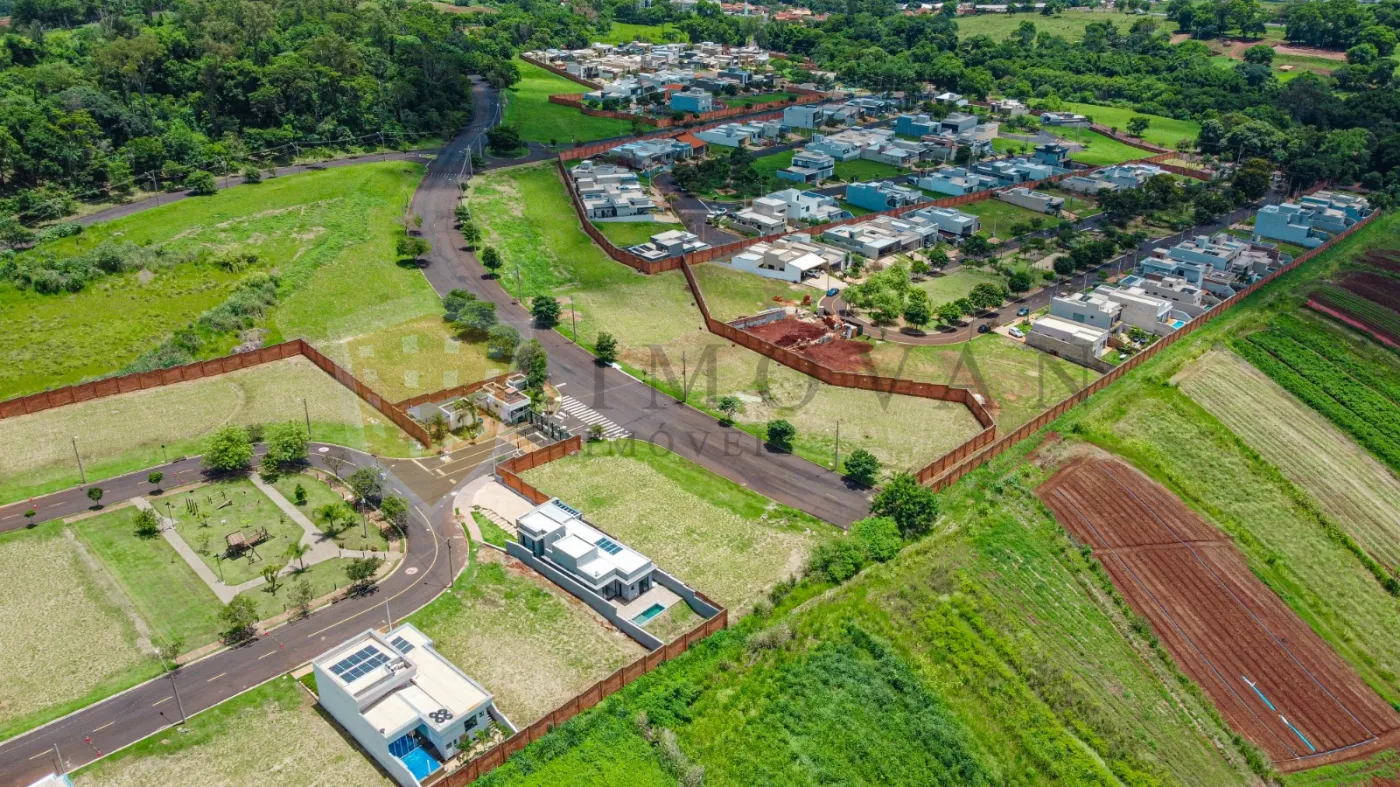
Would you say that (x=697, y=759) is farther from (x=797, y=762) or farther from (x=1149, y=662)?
(x=1149, y=662)

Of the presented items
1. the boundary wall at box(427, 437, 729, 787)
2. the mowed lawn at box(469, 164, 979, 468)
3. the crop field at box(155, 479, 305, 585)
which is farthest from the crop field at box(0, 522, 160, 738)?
the mowed lawn at box(469, 164, 979, 468)

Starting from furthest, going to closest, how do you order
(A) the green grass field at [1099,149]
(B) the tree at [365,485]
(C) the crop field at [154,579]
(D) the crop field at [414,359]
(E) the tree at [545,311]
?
(A) the green grass field at [1099,149], (E) the tree at [545,311], (D) the crop field at [414,359], (B) the tree at [365,485], (C) the crop field at [154,579]

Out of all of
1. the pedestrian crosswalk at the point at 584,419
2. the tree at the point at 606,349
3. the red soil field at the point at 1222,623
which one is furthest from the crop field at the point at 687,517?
the red soil field at the point at 1222,623

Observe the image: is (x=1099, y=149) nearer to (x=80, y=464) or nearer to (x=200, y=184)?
(x=200, y=184)

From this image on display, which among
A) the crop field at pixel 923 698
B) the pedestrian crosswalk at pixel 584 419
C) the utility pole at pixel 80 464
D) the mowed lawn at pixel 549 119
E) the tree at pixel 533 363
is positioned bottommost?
the crop field at pixel 923 698

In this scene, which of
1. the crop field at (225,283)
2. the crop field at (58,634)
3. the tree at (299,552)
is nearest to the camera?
the crop field at (58,634)

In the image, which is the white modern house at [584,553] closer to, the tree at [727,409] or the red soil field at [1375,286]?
the tree at [727,409]

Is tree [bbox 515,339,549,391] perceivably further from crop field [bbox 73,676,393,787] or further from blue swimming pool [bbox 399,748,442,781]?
blue swimming pool [bbox 399,748,442,781]
